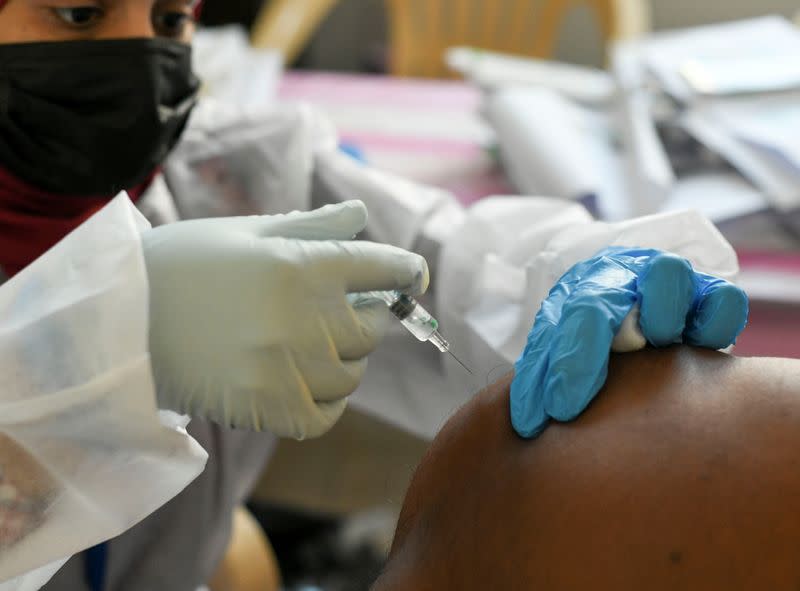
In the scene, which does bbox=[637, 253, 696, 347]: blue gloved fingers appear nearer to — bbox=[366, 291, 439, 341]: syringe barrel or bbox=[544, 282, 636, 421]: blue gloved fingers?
bbox=[544, 282, 636, 421]: blue gloved fingers

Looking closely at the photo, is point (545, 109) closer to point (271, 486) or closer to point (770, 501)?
point (271, 486)

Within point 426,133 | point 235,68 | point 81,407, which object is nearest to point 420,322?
point 81,407

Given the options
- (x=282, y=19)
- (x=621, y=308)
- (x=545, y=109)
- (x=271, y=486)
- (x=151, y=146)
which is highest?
(x=621, y=308)

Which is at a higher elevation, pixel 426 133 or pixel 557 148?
pixel 557 148

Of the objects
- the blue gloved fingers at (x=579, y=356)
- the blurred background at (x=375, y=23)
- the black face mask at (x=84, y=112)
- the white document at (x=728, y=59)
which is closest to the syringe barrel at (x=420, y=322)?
the blue gloved fingers at (x=579, y=356)

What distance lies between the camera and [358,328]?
2.04ft

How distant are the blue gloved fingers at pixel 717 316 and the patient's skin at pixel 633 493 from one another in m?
0.01

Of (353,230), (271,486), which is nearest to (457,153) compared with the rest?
(271,486)

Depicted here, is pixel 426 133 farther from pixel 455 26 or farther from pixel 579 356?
pixel 579 356

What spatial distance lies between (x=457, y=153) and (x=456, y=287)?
0.63 meters

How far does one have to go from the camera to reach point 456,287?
96cm

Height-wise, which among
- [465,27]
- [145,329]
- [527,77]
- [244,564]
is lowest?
[244,564]

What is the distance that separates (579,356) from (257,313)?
0.66 ft

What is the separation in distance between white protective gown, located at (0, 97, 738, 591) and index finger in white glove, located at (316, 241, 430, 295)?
12 cm
